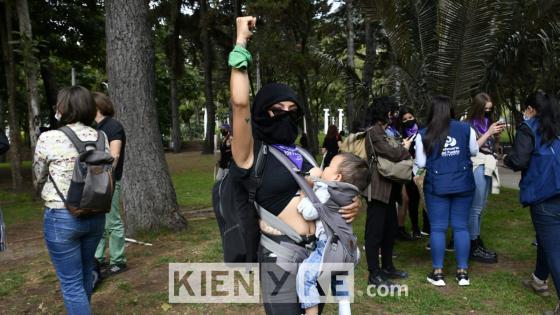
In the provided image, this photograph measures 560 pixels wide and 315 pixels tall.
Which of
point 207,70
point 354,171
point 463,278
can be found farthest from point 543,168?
point 207,70

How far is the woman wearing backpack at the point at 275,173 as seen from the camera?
2.38 meters

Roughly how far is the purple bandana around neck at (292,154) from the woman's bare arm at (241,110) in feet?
0.72

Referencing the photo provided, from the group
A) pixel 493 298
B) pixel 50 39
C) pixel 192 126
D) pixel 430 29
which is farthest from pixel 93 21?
pixel 192 126

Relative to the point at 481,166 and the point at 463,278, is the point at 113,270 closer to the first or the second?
the point at 463,278

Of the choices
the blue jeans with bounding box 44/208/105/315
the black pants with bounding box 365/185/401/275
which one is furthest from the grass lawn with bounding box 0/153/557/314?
the blue jeans with bounding box 44/208/105/315

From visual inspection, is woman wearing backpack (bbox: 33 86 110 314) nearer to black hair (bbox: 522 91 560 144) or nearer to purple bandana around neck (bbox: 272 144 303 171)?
purple bandana around neck (bbox: 272 144 303 171)

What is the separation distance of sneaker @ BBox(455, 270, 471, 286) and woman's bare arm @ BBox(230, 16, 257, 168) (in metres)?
3.48

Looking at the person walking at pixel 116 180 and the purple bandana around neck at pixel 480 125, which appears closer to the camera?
the person walking at pixel 116 180

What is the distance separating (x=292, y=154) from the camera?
8.39ft

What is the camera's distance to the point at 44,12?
15.7 m

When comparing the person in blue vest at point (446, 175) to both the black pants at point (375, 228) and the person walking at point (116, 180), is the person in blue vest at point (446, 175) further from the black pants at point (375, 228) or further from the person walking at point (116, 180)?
the person walking at point (116, 180)

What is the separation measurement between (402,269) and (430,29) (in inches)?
192

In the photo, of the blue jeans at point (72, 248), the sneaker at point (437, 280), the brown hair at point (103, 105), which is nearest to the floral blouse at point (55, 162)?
the blue jeans at point (72, 248)

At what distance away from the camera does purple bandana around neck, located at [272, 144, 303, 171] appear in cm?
253
